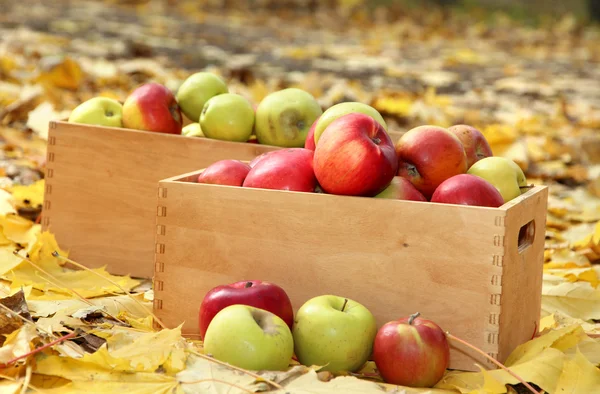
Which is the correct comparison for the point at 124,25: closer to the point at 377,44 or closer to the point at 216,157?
the point at 377,44

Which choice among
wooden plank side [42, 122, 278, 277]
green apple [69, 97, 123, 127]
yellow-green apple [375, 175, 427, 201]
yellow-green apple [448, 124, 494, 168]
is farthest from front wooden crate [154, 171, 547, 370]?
green apple [69, 97, 123, 127]

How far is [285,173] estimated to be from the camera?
224cm

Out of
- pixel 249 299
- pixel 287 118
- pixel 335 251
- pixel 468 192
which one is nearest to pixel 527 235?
pixel 468 192

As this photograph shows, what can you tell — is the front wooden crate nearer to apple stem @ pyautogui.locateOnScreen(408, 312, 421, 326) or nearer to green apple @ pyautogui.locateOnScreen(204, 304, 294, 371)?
apple stem @ pyautogui.locateOnScreen(408, 312, 421, 326)

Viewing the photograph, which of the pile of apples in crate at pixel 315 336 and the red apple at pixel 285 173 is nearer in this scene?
the pile of apples in crate at pixel 315 336

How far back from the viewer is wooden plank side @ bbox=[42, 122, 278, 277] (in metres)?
2.85

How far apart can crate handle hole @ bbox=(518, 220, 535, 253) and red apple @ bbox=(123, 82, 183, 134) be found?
124 centimetres

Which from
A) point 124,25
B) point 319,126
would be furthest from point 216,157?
point 124,25

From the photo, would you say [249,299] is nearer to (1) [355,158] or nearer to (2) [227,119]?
(1) [355,158]

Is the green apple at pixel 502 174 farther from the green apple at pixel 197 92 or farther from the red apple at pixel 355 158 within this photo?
the green apple at pixel 197 92

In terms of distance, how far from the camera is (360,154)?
6.93 ft

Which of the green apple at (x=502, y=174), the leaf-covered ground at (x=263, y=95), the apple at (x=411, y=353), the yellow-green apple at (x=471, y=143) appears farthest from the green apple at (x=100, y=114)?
the apple at (x=411, y=353)

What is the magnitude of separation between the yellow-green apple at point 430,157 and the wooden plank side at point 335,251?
0.26m

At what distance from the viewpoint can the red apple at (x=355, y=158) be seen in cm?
211
